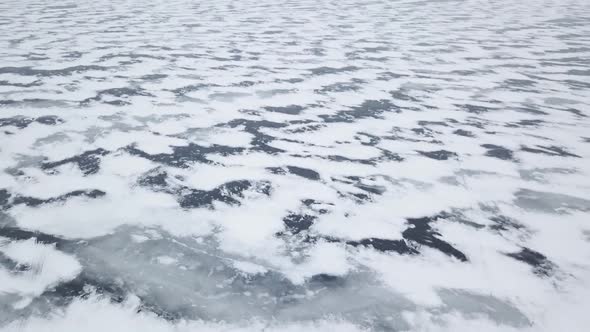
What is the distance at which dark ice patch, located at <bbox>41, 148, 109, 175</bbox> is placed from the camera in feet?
5.15

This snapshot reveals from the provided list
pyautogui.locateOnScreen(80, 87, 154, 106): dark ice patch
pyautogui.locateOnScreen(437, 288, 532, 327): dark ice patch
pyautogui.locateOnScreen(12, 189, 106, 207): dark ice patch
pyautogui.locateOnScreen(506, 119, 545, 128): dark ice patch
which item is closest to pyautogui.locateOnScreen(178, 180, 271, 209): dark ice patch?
pyautogui.locateOnScreen(12, 189, 106, 207): dark ice patch

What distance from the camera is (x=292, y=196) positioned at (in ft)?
4.74

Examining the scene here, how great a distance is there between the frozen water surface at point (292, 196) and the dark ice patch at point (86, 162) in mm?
19

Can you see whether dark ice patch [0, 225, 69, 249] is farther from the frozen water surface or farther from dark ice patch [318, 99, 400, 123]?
dark ice patch [318, 99, 400, 123]

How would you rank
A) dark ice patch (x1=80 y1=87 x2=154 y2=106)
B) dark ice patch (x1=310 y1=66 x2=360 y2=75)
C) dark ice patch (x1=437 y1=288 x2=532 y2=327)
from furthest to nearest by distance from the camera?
dark ice patch (x1=310 y1=66 x2=360 y2=75) < dark ice patch (x1=80 y1=87 x2=154 y2=106) < dark ice patch (x1=437 y1=288 x2=532 y2=327)

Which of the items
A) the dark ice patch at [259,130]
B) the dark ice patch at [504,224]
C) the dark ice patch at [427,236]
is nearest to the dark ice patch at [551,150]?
the dark ice patch at [504,224]

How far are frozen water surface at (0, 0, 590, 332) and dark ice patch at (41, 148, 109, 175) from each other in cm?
2

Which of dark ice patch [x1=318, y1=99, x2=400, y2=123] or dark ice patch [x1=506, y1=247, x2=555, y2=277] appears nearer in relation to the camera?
dark ice patch [x1=506, y1=247, x2=555, y2=277]

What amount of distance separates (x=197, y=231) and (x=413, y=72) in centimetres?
257

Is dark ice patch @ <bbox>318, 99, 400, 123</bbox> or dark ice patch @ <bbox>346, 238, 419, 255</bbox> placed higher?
dark ice patch @ <bbox>318, 99, 400, 123</bbox>

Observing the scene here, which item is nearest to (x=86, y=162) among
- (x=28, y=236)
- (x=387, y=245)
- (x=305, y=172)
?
(x=28, y=236)

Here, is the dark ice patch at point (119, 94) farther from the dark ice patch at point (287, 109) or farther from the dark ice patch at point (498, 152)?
the dark ice patch at point (498, 152)

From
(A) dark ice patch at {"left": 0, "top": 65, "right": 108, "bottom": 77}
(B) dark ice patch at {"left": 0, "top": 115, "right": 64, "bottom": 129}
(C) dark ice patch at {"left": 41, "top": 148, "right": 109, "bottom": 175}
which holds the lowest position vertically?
(C) dark ice patch at {"left": 41, "top": 148, "right": 109, "bottom": 175}

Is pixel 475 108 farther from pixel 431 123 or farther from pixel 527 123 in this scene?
pixel 431 123
